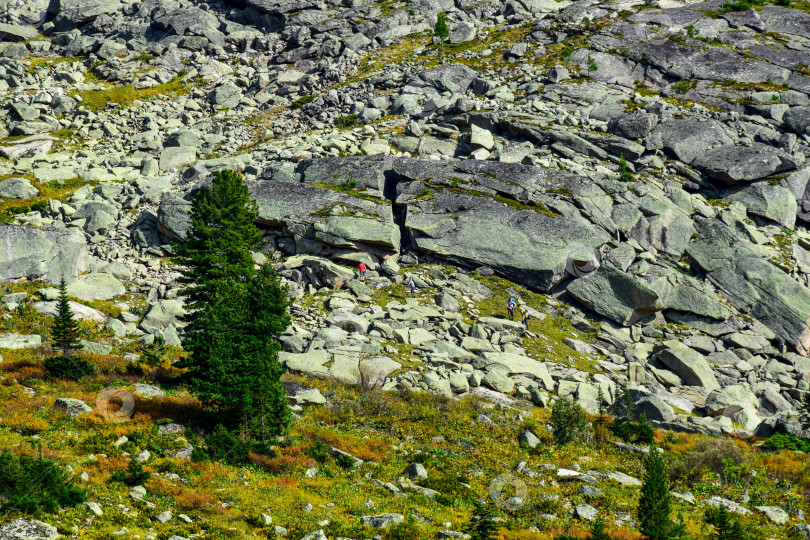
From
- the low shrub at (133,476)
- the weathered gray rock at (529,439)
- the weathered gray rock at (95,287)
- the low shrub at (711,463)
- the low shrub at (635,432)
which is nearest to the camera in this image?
the low shrub at (133,476)

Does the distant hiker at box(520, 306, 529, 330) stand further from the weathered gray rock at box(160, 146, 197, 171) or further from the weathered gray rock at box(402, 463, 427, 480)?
the weathered gray rock at box(160, 146, 197, 171)

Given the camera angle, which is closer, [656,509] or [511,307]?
[656,509]

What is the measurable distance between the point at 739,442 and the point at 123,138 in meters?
62.9

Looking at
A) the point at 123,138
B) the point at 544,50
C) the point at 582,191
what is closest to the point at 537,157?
the point at 582,191

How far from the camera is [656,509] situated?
1421 centimetres

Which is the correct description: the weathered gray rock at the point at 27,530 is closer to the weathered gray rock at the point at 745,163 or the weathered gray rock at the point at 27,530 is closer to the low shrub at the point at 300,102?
the weathered gray rock at the point at 745,163

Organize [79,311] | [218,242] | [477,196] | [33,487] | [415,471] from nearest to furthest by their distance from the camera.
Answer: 1. [33,487]
2. [415,471]
3. [218,242]
4. [79,311]
5. [477,196]

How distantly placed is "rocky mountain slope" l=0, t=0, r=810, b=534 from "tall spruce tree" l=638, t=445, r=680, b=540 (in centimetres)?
698

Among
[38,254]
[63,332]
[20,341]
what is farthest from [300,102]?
[63,332]

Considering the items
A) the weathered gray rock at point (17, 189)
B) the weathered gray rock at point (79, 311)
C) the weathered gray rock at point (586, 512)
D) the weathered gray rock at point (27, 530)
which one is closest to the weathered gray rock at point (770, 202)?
the weathered gray rock at point (586, 512)

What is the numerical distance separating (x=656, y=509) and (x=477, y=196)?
33861mm

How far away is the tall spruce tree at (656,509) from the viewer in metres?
14.0

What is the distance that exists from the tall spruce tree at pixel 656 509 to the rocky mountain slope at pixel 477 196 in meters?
6.98

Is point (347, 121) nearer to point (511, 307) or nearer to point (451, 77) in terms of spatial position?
point (451, 77)
